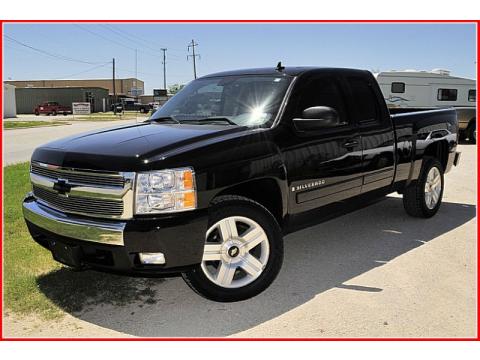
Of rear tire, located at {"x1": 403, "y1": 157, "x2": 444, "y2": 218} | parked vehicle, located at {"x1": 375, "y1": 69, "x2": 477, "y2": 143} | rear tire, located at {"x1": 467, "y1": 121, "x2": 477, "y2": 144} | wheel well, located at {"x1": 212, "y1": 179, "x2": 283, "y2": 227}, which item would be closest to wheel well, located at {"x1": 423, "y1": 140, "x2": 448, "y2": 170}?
rear tire, located at {"x1": 403, "y1": 157, "x2": 444, "y2": 218}

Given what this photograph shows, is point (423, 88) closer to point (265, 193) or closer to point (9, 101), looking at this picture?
point (265, 193)

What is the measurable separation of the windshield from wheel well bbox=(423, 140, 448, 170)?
2830mm

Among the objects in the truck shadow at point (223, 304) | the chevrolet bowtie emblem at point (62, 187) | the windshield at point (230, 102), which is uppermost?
the windshield at point (230, 102)

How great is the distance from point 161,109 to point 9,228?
2398mm

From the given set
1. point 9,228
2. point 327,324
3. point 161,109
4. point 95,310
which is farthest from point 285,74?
point 9,228

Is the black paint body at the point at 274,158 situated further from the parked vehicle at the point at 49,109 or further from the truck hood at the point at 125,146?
the parked vehicle at the point at 49,109

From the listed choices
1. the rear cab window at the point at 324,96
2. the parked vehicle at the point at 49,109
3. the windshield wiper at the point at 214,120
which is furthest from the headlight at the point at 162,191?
the parked vehicle at the point at 49,109

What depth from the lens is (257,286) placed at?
389 centimetres

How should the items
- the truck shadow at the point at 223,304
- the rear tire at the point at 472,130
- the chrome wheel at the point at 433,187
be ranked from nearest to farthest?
the truck shadow at the point at 223,304
the chrome wheel at the point at 433,187
the rear tire at the point at 472,130

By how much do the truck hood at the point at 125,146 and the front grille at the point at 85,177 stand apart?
0.17 ft

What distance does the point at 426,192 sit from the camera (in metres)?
6.33

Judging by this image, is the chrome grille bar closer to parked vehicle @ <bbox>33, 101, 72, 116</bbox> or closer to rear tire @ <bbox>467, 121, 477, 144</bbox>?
rear tire @ <bbox>467, 121, 477, 144</bbox>

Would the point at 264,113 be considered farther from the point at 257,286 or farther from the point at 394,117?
the point at 394,117

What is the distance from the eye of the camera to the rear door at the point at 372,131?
202 inches
